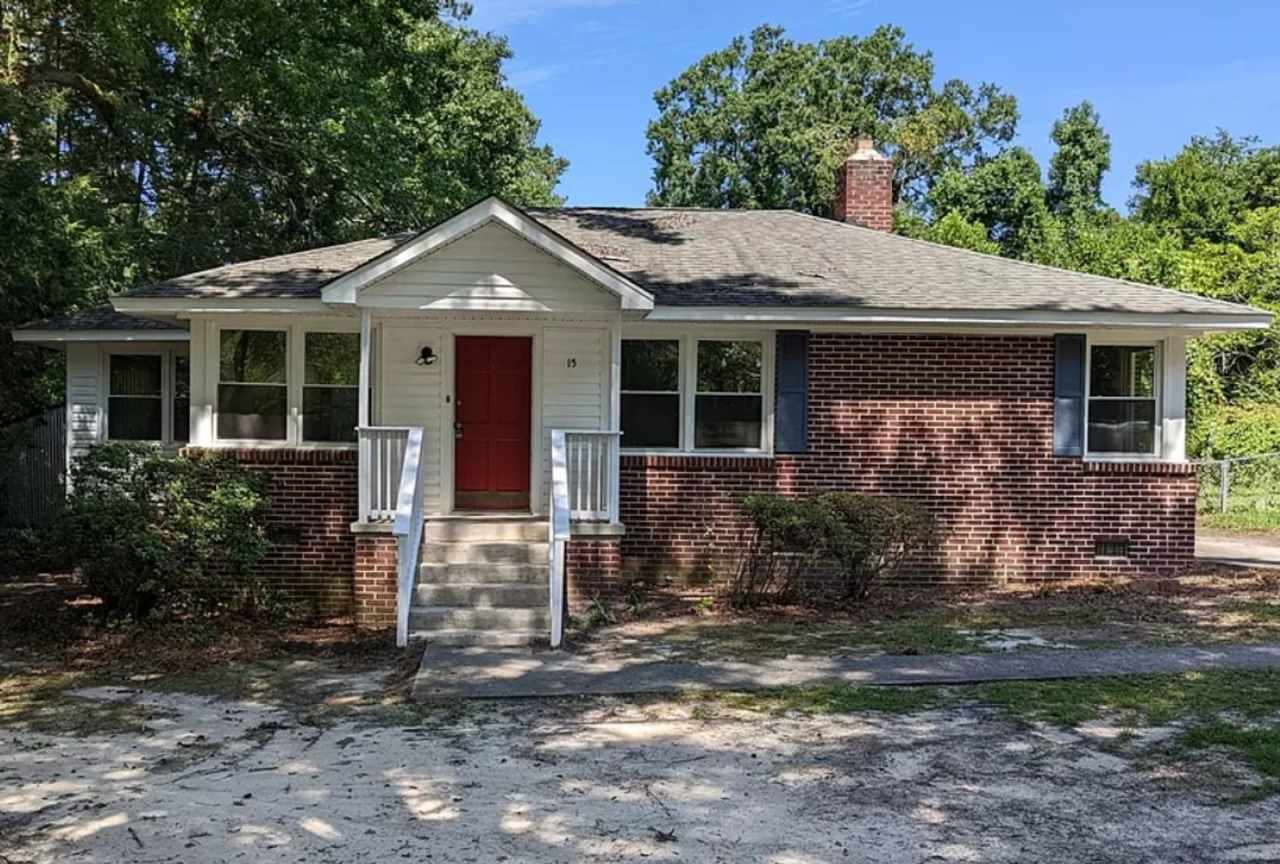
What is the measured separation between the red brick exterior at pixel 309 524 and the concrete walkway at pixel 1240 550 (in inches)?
433

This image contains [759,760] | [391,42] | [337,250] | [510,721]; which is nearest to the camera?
[759,760]

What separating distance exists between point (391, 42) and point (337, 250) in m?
7.19

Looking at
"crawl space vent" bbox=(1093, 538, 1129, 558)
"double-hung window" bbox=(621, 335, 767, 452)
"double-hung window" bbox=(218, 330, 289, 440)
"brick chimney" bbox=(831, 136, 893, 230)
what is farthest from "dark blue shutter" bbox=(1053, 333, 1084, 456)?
"double-hung window" bbox=(218, 330, 289, 440)

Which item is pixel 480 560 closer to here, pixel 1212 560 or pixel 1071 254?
pixel 1212 560

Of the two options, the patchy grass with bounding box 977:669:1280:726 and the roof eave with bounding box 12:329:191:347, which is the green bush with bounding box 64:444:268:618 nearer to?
the roof eave with bounding box 12:329:191:347

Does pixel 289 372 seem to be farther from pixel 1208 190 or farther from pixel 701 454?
pixel 1208 190

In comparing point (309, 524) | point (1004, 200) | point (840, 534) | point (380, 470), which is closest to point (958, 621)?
point (840, 534)

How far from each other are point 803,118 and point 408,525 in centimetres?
3589

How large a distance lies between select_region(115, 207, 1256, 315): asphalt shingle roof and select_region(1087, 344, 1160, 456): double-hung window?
2.31 feet

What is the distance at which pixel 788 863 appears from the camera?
4.16 metres

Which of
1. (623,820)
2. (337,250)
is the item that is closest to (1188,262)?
(337,250)

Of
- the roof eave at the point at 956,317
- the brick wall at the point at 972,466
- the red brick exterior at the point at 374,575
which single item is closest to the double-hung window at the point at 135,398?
the red brick exterior at the point at 374,575

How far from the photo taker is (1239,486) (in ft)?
69.6

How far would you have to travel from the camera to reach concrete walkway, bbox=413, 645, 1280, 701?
7.16 m
